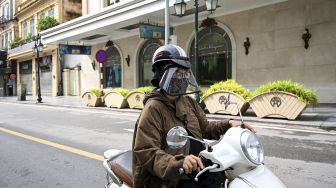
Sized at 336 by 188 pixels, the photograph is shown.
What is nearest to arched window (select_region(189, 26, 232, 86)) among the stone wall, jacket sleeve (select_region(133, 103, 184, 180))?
the stone wall

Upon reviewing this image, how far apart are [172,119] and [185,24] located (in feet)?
60.8

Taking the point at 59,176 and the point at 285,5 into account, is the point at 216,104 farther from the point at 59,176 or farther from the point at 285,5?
the point at 59,176

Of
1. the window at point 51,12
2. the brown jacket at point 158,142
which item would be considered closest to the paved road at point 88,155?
the brown jacket at point 158,142

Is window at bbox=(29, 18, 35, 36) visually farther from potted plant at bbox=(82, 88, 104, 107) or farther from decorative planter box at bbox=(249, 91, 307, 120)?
decorative planter box at bbox=(249, 91, 307, 120)

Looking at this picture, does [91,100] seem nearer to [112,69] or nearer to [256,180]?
[112,69]

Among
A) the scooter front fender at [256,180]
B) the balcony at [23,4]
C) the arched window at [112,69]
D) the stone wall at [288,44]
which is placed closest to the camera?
the scooter front fender at [256,180]

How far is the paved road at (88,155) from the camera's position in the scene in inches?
203

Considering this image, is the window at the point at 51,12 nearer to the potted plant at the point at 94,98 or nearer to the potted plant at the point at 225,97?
the potted plant at the point at 94,98

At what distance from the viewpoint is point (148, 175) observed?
2.35 m

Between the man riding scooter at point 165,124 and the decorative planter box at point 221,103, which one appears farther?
the decorative planter box at point 221,103

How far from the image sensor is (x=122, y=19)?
1981 centimetres

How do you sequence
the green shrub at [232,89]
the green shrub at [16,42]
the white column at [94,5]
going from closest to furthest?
1. the green shrub at [232,89]
2. the white column at [94,5]
3. the green shrub at [16,42]

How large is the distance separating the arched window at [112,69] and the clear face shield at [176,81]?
79.7 ft

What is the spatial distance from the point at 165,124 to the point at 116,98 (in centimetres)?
1488
